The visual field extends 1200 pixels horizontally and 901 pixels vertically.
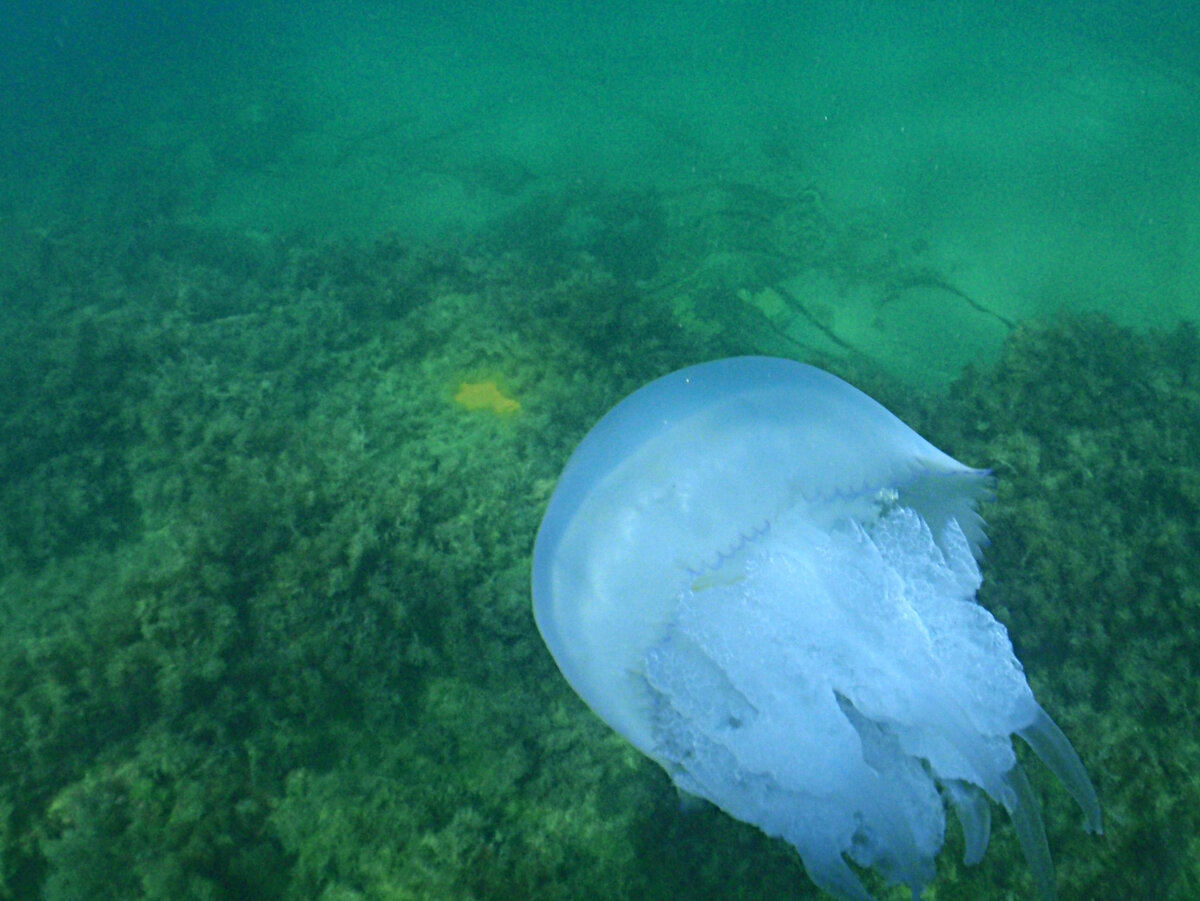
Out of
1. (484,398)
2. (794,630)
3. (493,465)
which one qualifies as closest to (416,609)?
(493,465)

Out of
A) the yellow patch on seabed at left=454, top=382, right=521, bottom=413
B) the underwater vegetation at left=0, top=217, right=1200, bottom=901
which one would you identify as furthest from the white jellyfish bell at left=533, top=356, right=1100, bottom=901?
the yellow patch on seabed at left=454, top=382, right=521, bottom=413

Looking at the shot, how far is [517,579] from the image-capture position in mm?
3004

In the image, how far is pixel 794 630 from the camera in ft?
7.47

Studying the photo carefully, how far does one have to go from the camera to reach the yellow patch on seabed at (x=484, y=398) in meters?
3.76

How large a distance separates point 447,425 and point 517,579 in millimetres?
1153

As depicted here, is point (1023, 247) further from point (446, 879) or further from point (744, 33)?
point (744, 33)

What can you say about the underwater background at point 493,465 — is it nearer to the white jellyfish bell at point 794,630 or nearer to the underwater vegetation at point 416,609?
the underwater vegetation at point 416,609

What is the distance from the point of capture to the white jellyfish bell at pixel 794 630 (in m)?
2.18

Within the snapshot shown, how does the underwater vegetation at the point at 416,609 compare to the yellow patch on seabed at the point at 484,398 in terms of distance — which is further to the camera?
the yellow patch on seabed at the point at 484,398

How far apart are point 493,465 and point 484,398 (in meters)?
0.56

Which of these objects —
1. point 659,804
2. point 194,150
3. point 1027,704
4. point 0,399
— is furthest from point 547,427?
point 194,150

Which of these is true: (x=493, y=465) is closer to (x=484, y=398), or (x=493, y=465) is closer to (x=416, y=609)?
(x=484, y=398)

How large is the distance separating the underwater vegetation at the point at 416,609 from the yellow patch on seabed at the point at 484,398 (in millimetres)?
52

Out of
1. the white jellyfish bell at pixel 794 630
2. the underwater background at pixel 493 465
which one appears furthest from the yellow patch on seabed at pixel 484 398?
the white jellyfish bell at pixel 794 630
